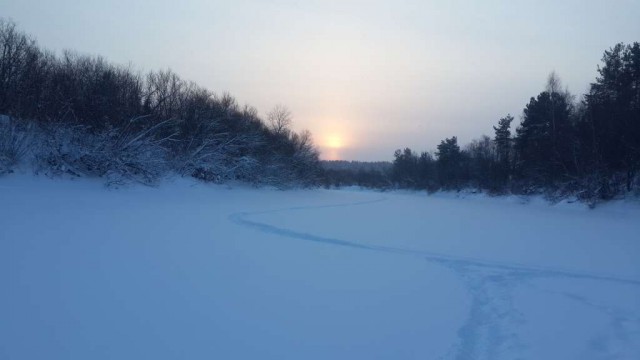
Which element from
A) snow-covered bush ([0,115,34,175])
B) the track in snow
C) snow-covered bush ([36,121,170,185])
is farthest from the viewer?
snow-covered bush ([36,121,170,185])

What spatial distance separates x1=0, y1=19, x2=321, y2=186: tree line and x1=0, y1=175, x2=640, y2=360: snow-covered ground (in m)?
10.6

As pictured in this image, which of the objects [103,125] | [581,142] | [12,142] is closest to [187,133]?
[103,125]

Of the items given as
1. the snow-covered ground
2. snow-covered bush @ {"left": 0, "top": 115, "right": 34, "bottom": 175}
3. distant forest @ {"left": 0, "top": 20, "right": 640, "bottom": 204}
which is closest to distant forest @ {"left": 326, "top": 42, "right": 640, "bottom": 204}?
distant forest @ {"left": 0, "top": 20, "right": 640, "bottom": 204}

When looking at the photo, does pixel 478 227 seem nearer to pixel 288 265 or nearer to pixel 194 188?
pixel 288 265

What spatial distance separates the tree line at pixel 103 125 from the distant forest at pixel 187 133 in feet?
0.24

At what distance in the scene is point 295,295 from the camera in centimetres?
657

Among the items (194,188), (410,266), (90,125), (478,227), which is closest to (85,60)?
(90,125)

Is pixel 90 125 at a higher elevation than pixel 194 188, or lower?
higher

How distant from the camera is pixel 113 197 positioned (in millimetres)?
20281

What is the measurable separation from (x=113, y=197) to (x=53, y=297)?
52.8 ft

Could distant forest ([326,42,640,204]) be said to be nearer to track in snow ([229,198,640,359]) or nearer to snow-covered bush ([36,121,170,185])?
track in snow ([229,198,640,359])

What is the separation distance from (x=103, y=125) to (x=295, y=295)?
83.6 feet

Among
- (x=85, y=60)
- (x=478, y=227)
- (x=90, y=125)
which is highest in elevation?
(x=85, y=60)

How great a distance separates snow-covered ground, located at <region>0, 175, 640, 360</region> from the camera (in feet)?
15.3
